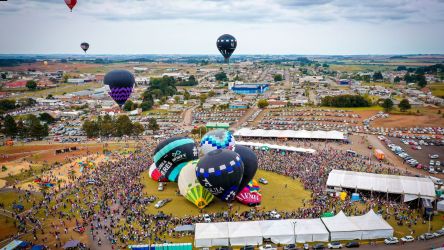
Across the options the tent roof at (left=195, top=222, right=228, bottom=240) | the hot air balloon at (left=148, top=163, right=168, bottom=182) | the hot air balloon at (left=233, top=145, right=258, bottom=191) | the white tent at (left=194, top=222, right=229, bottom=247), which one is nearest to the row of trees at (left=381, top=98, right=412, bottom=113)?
the hot air balloon at (left=233, top=145, right=258, bottom=191)

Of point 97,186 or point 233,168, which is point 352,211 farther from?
point 97,186

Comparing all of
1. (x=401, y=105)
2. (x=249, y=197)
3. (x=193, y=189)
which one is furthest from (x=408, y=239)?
(x=401, y=105)

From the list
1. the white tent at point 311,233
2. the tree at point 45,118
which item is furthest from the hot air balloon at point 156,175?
the tree at point 45,118

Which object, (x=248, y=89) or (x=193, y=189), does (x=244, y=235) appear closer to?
(x=193, y=189)

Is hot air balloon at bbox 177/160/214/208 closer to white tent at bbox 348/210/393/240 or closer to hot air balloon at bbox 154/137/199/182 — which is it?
hot air balloon at bbox 154/137/199/182

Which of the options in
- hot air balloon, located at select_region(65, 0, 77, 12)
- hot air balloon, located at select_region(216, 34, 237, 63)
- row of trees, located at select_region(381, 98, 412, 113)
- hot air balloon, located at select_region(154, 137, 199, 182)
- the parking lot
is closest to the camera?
hot air balloon, located at select_region(154, 137, 199, 182)

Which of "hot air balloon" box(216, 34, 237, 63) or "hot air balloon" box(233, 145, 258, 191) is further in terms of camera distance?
"hot air balloon" box(216, 34, 237, 63)
